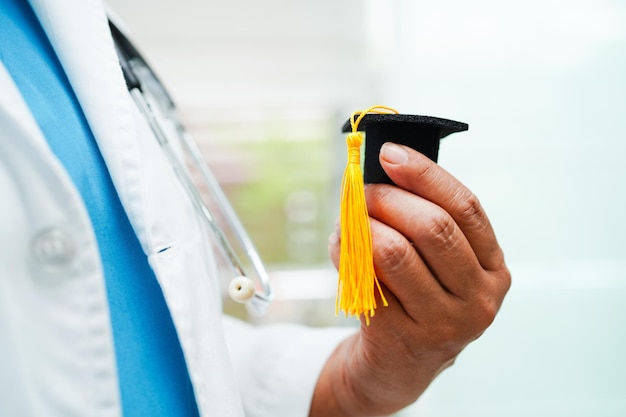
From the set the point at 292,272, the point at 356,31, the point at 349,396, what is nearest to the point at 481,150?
the point at 349,396

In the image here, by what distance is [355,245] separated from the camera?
0.37m

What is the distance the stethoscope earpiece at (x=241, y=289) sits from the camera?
43 centimetres

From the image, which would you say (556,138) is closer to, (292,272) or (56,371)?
(56,371)

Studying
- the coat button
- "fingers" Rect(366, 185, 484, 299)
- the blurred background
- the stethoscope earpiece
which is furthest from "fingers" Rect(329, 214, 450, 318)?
the blurred background

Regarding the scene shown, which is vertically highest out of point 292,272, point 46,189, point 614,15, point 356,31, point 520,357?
point 356,31

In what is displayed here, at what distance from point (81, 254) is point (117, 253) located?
61mm

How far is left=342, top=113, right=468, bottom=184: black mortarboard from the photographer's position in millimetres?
361

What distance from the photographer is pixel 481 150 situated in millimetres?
776

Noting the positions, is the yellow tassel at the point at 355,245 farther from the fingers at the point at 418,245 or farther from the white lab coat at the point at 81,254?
the white lab coat at the point at 81,254

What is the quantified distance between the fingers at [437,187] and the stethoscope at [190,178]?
202 mm

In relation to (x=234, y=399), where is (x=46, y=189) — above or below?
above

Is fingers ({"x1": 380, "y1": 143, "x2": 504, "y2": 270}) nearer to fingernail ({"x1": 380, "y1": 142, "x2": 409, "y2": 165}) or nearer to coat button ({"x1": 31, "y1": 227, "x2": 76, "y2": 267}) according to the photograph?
fingernail ({"x1": 380, "y1": 142, "x2": 409, "y2": 165})

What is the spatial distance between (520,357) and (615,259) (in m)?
0.27

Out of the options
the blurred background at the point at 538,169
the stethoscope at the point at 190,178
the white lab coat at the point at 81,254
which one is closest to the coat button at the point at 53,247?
the white lab coat at the point at 81,254
